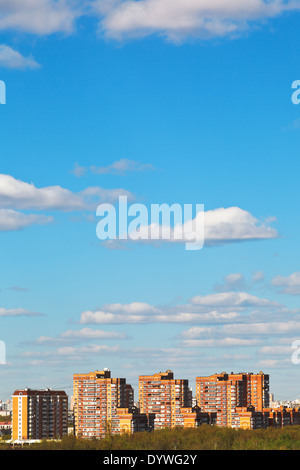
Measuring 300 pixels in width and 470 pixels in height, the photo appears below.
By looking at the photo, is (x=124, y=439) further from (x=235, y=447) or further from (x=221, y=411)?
(x=221, y=411)

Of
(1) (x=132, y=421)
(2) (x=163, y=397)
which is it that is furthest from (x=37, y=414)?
(2) (x=163, y=397)

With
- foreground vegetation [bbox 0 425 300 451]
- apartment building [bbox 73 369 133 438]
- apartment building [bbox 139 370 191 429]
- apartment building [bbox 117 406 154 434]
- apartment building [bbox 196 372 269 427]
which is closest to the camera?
foreground vegetation [bbox 0 425 300 451]

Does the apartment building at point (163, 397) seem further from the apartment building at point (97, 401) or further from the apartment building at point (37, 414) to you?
the apartment building at point (37, 414)

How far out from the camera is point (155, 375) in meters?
97.3

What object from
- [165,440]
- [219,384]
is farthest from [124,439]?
[219,384]

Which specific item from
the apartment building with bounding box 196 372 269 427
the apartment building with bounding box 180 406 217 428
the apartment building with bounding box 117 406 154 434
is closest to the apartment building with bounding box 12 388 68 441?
the apartment building with bounding box 117 406 154 434

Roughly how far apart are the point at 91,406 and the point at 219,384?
42.6ft

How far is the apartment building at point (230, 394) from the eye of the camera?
9712 centimetres

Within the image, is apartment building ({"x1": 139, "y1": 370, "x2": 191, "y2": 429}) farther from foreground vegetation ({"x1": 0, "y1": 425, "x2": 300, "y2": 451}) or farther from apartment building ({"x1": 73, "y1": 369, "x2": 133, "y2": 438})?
foreground vegetation ({"x1": 0, "y1": 425, "x2": 300, "y2": 451})

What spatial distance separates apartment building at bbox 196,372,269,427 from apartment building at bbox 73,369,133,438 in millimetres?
8017

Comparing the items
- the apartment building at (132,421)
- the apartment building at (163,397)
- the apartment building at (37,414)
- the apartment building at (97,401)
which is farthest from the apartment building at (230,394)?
the apartment building at (37,414)

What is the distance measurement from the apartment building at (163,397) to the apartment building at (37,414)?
837 centimetres

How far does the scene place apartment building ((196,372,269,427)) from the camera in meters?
97.1

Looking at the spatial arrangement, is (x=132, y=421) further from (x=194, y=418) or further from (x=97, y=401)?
(x=194, y=418)
